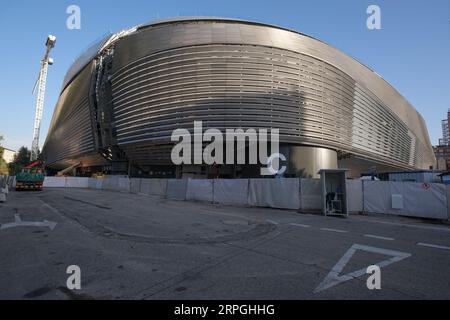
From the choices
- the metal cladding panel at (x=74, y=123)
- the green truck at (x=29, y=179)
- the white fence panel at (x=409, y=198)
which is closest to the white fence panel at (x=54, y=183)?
the metal cladding panel at (x=74, y=123)

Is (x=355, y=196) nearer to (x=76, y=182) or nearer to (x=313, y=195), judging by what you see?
(x=313, y=195)

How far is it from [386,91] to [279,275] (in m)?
67.9

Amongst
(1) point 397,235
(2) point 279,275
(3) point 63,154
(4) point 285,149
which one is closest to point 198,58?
(4) point 285,149

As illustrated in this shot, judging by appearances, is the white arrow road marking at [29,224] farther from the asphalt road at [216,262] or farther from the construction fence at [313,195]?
the construction fence at [313,195]

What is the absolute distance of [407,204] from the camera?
14.2m

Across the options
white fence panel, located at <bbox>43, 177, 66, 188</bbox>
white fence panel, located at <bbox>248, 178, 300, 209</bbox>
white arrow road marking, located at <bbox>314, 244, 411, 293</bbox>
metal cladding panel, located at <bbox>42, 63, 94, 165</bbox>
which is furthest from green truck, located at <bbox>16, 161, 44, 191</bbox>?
white arrow road marking, located at <bbox>314, 244, 411, 293</bbox>

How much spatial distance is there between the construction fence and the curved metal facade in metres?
15.5

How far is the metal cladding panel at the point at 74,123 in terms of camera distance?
56.3 m

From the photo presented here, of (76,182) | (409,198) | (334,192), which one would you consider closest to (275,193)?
(334,192)

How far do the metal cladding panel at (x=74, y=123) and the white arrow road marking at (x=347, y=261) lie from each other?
56345mm

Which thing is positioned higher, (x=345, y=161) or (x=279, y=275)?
(x=345, y=161)

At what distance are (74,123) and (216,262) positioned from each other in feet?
226

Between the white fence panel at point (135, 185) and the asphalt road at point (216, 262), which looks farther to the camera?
the white fence panel at point (135, 185)
